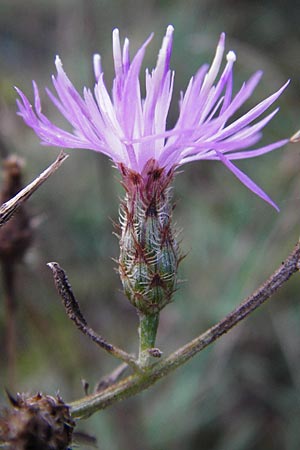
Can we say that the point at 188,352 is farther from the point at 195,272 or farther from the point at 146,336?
the point at 195,272

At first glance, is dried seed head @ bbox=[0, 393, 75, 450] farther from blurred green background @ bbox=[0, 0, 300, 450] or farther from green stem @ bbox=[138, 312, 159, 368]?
blurred green background @ bbox=[0, 0, 300, 450]

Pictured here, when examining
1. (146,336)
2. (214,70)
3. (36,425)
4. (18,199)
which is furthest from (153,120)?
(36,425)

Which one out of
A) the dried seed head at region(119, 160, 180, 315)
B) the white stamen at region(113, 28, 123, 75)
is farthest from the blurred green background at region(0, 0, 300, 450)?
the white stamen at region(113, 28, 123, 75)

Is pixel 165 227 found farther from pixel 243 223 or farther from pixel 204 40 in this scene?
pixel 204 40

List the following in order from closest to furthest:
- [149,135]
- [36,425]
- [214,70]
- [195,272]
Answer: [36,425] < [149,135] < [214,70] < [195,272]

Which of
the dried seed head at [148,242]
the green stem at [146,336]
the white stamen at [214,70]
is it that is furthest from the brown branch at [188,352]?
the white stamen at [214,70]

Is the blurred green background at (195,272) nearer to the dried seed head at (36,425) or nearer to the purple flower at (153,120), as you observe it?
the purple flower at (153,120)
